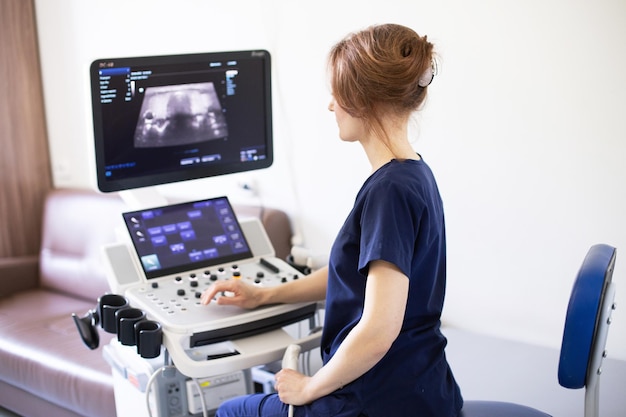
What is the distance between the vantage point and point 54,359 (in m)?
2.68

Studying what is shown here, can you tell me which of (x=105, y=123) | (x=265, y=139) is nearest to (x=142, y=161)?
(x=105, y=123)

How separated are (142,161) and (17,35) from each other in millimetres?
1864

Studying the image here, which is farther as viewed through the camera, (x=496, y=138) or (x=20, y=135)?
(x=20, y=135)

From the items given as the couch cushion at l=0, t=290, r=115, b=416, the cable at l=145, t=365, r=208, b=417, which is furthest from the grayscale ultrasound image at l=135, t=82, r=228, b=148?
the couch cushion at l=0, t=290, r=115, b=416

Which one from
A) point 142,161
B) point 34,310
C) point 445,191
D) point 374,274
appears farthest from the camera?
point 34,310

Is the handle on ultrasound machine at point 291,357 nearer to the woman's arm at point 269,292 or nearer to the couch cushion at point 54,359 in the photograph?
the woman's arm at point 269,292

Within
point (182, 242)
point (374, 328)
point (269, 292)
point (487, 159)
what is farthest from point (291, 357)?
point (487, 159)

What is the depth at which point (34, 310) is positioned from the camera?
3164 mm

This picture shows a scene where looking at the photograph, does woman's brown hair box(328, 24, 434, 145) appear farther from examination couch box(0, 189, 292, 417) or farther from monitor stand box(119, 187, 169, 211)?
examination couch box(0, 189, 292, 417)

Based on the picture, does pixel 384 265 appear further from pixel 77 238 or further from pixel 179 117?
pixel 77 238

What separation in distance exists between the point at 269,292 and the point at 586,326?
0.76 meters

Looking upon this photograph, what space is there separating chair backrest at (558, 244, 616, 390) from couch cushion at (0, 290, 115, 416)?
59.4 inches

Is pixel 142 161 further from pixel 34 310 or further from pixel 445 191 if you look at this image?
pixel 34 310

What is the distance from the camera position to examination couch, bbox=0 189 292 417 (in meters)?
2.60
